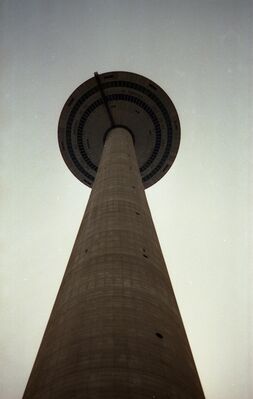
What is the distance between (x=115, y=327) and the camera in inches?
406

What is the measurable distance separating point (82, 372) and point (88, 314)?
2054 millimetres

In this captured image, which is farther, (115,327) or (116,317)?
(116,317)

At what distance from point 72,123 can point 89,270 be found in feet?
68.1

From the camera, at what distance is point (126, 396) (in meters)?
8.38

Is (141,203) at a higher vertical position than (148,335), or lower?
higher

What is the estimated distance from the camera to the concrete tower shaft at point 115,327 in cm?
895

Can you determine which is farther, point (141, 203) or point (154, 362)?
point (141, 203)

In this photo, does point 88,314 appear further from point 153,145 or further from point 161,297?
point 153,145

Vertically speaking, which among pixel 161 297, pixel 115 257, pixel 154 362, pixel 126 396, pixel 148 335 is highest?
pixel 115 257

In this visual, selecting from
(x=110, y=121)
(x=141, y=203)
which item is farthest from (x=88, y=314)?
(x=110, y=121)

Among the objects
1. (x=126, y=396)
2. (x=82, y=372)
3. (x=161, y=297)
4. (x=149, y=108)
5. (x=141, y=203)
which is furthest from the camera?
(x=149, y=108)

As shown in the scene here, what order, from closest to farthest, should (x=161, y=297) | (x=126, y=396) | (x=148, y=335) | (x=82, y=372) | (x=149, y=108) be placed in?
(x=126, y=396) < (x=82, y=372) < (x=148, y=335) < (x=161, y=297) < (x=149, y=108)

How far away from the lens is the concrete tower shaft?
29.4 feet

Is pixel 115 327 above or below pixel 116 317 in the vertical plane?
below
